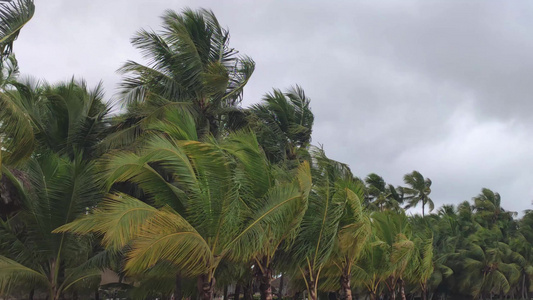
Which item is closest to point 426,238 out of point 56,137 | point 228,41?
point 228,41

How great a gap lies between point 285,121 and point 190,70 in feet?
18.6

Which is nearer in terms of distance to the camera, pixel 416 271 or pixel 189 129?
pixel 189 129

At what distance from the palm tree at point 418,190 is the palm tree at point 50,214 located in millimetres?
40051

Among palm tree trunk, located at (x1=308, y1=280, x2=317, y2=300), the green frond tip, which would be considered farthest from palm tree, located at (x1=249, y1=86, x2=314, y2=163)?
the green frond tip

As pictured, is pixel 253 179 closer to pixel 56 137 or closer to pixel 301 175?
pixel 301 175

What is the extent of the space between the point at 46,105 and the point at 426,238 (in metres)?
18.7

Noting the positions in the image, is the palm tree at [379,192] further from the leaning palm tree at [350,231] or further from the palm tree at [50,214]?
the palm tree at [50,214]

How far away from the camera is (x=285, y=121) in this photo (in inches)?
841

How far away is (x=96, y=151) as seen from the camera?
646 inches

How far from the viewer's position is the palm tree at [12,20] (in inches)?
392

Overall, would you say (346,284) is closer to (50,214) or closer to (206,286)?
(206,286)

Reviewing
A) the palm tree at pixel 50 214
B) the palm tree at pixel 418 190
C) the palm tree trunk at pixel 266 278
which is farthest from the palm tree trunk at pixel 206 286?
the palm tree at pixel 418 190

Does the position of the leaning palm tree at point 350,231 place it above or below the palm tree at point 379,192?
below

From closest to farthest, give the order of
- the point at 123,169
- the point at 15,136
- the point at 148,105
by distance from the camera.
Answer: the point at 15,136, the point at 123,169, the point at 148,105
